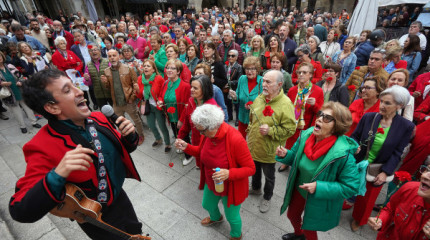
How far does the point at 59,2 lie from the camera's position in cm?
1619

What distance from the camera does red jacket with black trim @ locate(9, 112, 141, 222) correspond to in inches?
51.9

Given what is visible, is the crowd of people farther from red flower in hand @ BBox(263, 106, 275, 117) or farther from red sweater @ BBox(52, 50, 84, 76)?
red sweater @ BBox(52, 50, 84, 76)

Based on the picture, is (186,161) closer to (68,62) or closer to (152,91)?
(152,91)

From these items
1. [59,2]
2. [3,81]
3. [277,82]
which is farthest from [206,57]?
[59,2]

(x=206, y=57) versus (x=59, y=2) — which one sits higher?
(x=59, y=2)

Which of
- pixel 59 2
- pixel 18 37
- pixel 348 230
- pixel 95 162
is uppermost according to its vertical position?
pixel 59 2

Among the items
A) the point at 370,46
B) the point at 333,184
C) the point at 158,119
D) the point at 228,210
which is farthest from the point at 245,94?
the point at 370,46

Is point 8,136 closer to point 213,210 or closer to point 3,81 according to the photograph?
point 3,81

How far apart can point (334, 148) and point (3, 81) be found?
6.81 meters

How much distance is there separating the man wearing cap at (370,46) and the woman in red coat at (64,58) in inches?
294

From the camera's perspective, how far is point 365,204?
9.22 ft

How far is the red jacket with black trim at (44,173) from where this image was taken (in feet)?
4.33

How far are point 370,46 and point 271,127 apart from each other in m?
4.64

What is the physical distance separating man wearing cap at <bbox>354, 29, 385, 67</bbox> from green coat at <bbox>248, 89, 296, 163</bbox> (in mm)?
4075
